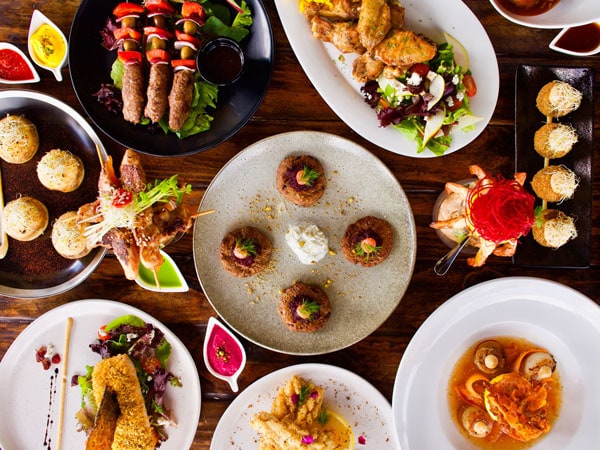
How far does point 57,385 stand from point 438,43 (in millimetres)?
3224

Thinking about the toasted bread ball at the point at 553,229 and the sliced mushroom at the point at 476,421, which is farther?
the sliced mushroom at the point at 476,421

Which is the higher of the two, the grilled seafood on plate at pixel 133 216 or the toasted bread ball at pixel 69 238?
the grilled seafood on plate at pixel 133 216

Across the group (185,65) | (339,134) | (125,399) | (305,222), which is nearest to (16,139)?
(185,65)

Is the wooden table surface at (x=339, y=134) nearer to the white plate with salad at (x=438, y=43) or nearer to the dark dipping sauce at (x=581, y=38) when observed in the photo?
the dark dipping sauce at (x=581, y=38)

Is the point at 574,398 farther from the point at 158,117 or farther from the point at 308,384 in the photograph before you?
the point at 158,117

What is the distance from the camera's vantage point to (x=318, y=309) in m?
2.97

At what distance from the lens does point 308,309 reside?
9.59ft

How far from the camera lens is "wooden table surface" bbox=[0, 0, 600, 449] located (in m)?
3.09

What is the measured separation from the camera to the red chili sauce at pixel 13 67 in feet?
9.91

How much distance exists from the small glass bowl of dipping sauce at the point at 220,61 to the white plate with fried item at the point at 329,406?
179cm

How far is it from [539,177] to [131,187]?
2.38 metres

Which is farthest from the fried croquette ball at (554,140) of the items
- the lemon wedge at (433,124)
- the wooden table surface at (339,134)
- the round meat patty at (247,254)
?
the round meat patty at (247,254)

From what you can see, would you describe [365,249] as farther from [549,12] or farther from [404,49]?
[549,12]

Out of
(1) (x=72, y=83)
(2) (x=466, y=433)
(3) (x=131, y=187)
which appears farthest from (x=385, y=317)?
(1) (x=72, y=83)
